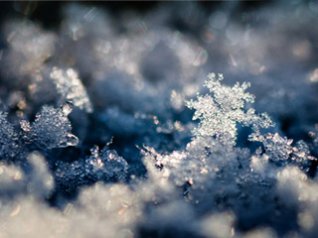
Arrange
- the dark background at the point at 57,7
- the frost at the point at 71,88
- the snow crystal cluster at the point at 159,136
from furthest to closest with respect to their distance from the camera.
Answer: the dark background at the point at 57,7
the frost at the point at 71,88
the snow crystal cluster at the point at 159,136

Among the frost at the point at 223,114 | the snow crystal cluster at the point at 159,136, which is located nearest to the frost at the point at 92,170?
the snow crystal cluster at the point at 159,136

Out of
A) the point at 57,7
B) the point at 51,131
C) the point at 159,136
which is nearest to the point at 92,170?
the point at 51,131

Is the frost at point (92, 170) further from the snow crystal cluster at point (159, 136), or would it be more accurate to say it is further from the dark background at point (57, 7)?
the dark background at point (57, 7)

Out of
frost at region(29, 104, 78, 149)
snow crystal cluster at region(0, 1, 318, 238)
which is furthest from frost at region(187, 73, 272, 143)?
frost at region(29, 104, 78, 149)

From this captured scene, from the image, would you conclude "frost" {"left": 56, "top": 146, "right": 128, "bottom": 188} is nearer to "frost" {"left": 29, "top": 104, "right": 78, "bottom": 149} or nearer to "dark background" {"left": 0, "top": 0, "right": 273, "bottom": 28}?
"frost" {"left": 29, "top": 104, "right": 78, "bottom": 149}

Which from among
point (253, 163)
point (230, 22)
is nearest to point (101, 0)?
point (230, 22)

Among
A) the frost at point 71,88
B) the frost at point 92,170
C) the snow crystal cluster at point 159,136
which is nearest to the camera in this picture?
the snow crystal cluster at point 159,136

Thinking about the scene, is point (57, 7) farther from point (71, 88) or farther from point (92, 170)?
point (92, 170)

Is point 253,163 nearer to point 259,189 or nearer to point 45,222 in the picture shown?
point 259,189

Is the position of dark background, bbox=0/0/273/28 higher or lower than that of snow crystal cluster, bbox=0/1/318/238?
higher
